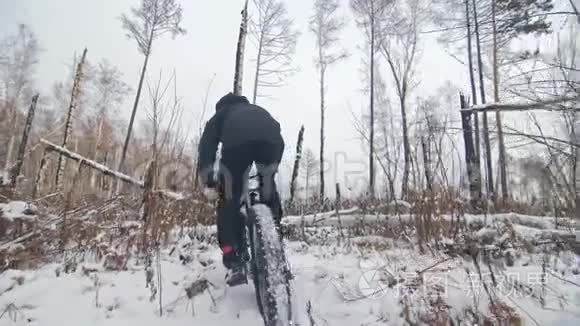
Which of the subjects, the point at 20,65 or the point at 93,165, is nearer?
the point at 93,165

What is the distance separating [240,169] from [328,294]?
3.18 feet

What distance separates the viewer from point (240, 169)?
1.94m

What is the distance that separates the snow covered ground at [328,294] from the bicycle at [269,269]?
0.12 m

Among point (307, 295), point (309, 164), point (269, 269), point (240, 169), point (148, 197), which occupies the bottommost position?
point (307, 295)

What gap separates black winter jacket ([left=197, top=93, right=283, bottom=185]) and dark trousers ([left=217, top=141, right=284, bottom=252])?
0.05 metres

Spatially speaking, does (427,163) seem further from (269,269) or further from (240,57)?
(240,57)

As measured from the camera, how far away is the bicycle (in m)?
1.39

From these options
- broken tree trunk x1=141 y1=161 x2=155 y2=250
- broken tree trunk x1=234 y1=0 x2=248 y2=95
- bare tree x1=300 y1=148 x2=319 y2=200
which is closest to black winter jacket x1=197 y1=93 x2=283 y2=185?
broken tree trunk x1=141 y1=161 x2=155 y2=250

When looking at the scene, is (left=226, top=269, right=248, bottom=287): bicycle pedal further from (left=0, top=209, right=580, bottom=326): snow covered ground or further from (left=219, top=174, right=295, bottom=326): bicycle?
(left=219, top=174, right=295, bottom=326): bicycle

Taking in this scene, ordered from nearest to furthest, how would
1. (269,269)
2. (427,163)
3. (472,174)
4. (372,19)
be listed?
(269,269) < (427,163) < (472,174) < (372,19)

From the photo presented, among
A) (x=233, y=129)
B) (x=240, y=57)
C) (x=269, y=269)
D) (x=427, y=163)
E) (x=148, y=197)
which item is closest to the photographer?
(x=269, y=269)

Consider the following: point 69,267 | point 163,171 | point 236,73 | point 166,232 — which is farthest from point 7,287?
point 236,73

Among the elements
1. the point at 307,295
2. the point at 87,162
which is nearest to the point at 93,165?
the point at 87,162

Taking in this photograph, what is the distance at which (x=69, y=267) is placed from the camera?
2291mm
